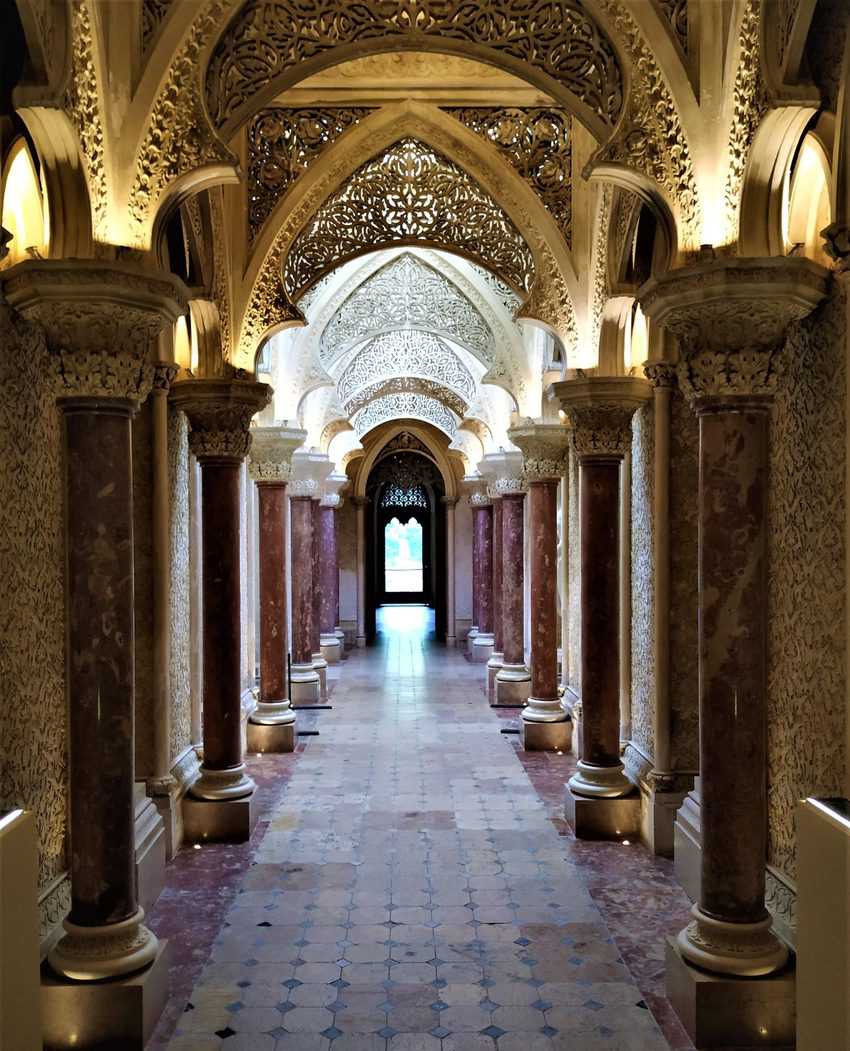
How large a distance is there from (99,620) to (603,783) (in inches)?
157

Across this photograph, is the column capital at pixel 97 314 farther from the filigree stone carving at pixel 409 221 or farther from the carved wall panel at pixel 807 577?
the filigree stone carving at pixel 409 221

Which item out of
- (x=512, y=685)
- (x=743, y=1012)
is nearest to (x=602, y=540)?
(x=743, y=1012)

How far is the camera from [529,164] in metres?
6.59

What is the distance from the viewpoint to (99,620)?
13.0 feet

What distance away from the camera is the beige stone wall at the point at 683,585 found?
20.2 feet

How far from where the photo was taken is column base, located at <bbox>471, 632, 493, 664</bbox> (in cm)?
1734

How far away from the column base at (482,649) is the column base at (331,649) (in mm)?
2398

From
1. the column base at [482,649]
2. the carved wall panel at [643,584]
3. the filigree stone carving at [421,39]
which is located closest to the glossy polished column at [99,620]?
the filigree stone carving at [421,39]

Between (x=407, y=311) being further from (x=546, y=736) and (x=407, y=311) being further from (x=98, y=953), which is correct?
(x=98, y=953)

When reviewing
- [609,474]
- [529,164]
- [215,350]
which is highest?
[529,164]

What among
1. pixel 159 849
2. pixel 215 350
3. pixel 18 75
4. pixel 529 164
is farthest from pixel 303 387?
pixel 18 75

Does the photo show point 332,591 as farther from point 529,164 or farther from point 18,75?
point 18,75

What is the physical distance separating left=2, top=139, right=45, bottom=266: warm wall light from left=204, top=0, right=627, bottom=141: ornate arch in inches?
34.0

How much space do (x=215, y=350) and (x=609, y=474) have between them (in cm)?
280
